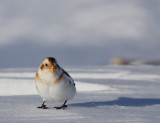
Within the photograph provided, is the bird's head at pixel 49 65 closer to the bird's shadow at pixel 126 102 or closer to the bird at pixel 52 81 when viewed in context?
the bird at pixel 52 81

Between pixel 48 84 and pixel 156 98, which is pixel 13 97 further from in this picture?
pixel 156 98

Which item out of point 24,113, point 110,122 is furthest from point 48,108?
point 110,122

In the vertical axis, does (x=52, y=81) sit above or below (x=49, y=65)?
below

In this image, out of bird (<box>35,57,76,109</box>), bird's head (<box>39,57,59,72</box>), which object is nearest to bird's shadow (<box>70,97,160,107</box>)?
bird (<box>35,57,76,109</box>)

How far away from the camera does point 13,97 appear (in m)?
5.69

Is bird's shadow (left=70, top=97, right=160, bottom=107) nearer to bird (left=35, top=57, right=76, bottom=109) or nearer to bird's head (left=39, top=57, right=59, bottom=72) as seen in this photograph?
bird (left=35, top=57, right=76, bottom=109)

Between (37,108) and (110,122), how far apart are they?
1.26 meters

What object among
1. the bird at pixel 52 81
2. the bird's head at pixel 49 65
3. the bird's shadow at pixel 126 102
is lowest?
the bird's shadow at pixel 126 102

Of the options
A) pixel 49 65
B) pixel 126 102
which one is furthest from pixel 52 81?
pixel 126 102

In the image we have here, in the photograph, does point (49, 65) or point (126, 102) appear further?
point (126, 102)

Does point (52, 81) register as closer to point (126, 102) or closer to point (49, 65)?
point (49, 65)

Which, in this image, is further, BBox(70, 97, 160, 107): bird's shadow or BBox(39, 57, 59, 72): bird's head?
BBox(70, 97, 160, 107): bird's shadow

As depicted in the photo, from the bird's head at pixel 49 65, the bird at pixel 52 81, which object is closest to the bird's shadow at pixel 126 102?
the bird at pixel 52 81

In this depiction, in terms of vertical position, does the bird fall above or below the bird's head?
below
